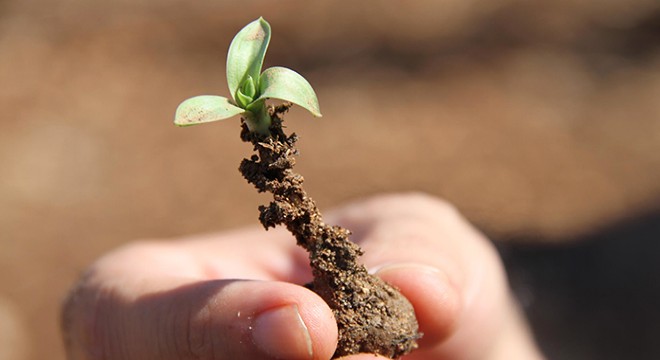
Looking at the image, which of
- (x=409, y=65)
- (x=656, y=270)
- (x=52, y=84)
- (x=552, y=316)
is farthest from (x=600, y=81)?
(x=52, y=84)

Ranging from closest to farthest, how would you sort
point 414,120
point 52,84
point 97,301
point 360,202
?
1. point 97,301
2. point 360,202
3. point 414,120
4. point 52,84

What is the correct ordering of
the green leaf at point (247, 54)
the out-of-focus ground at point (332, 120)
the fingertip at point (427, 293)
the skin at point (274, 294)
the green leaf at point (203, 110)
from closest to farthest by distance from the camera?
the green leaf at point (203, 110) → the green leaf at point (247, 54) → the skin at point (274, 294) → the fingertip at point (427, 293) → the out-of-focus ground at point (332, 120)

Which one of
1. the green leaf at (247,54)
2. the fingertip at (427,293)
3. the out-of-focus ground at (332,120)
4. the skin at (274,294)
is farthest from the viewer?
the out-of-focus ground at (332,120)

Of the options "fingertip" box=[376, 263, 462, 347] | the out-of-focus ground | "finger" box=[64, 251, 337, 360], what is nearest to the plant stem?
"finger" box=[64, 251, 337, 360]

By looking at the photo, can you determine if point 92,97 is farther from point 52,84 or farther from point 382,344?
point 382,344

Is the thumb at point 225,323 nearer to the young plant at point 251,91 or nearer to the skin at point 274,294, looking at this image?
the skin at point 274,294

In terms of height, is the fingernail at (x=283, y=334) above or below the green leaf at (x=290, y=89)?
below

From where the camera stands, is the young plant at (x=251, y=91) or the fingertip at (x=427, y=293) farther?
the fingertip at (x=427, y=293)

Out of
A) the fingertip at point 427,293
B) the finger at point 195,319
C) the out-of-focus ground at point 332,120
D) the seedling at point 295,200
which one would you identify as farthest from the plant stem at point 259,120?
the out-of-focus ground at point 332,120

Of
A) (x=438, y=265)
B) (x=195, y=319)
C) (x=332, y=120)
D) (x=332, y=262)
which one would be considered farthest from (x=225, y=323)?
(x=332, y=120)
